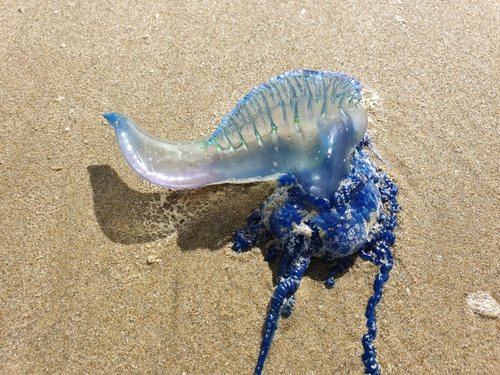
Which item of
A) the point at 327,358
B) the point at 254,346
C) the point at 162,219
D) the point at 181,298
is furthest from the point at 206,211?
the point at 327,358

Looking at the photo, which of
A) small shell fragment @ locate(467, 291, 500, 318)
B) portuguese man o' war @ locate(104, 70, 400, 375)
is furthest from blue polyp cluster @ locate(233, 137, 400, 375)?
small shell fragment @ locate(467, 291, 500, 318)

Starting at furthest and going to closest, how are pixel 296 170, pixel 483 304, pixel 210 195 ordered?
pixel 210 195 < pixel 483 304 < pixel 296 170

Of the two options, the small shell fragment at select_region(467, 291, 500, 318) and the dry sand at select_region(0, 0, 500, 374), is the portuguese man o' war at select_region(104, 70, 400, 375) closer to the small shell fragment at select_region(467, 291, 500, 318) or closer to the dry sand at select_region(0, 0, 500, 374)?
the dry sand at select_region(0, 0, 500, 374)

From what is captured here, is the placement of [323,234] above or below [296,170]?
below

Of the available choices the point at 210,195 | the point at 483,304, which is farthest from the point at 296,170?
the point at 483,304

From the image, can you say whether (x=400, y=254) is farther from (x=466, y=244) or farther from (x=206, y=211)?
(x=206, y=211)

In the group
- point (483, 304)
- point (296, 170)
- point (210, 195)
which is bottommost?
point (210, 195)

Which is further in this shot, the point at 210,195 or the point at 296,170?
the point at 210,195

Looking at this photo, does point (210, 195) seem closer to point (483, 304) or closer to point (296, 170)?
point (296, 170)
